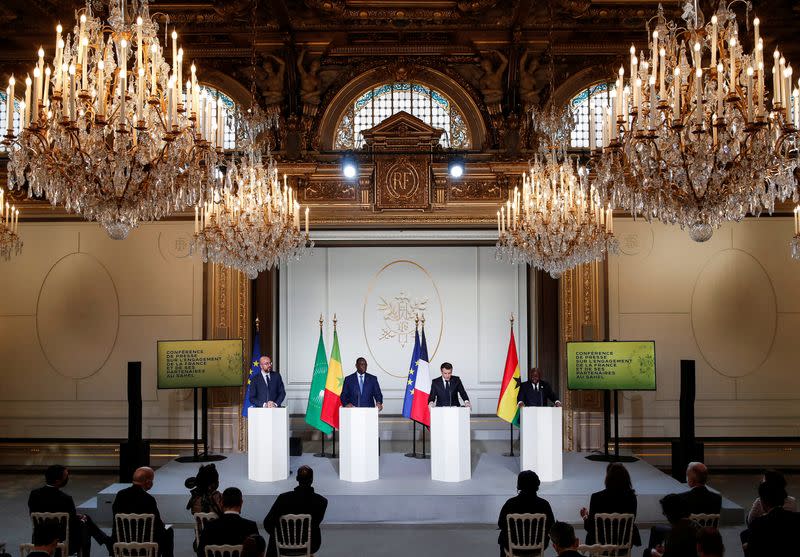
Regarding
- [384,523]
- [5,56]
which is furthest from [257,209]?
[5,56]

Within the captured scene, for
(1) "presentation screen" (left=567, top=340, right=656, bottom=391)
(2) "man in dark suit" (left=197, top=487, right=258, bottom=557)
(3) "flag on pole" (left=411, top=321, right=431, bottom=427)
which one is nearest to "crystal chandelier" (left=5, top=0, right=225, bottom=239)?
(2) "man in dark suit" (left=197, top=487, right=258, bottom=557)

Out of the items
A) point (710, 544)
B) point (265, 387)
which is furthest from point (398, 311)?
point (710, 544)

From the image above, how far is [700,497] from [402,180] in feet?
23.3

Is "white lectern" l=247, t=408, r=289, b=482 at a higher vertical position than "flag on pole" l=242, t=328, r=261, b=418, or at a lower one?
lower

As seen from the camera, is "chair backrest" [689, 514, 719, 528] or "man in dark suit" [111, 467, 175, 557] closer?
"chair backrest" [689, 514, 719, 528]

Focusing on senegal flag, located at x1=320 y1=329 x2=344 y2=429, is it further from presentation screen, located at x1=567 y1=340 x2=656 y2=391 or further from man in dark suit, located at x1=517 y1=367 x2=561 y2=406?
presentation screen, located at x1=567 y1=340 x2=656 y2=391

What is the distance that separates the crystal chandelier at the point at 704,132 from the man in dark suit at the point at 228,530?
3614mm

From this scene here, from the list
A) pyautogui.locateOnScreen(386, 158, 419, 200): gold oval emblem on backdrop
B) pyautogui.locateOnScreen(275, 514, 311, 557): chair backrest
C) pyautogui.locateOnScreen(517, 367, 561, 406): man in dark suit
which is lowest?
pyautogui.locateOnScreen(275, 514, 311, 557): chair backrest

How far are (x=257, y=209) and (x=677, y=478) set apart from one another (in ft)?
20.1

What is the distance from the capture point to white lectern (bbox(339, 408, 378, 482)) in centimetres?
945

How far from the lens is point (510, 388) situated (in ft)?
36.1

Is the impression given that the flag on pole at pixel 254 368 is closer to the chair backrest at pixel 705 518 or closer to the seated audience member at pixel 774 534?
the chair backrest at pixel 705 518

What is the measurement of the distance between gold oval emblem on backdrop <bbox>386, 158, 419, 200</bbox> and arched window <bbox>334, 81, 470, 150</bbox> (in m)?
0.79

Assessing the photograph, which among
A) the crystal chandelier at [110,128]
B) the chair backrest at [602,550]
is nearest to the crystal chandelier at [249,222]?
the crystal chandelier at [110,128]
